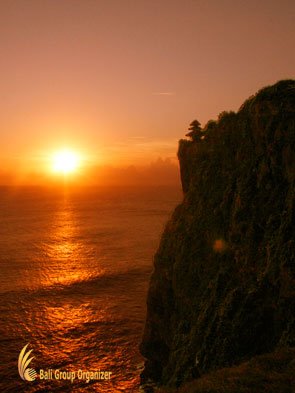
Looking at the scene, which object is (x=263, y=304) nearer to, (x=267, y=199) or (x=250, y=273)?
(x=250, y=273)

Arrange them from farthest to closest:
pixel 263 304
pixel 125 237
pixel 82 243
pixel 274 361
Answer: pixel 125 237, pixel 82 243, pixel 263 304, pixel 274 361

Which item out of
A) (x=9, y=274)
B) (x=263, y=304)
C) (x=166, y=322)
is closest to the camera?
(x=263, y=304)

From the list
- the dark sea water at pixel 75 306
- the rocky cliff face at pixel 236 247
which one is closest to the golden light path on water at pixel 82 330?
the dark sea water at pixel 75 306

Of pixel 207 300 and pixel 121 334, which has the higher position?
pixel 207 300

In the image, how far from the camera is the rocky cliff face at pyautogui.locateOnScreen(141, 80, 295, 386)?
14.5 meters

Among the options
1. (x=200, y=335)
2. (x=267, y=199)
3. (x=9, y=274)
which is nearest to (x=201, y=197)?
(x=267, y=199)

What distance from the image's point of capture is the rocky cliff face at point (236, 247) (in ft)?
47.5

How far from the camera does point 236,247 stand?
57.9 ft

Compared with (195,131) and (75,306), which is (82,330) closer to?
(75,306)

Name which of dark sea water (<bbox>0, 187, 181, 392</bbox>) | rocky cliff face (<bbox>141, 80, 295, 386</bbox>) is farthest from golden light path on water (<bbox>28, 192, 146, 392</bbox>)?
rocky cliff face (<bbox>141, 80, 295, 386</bbox>)

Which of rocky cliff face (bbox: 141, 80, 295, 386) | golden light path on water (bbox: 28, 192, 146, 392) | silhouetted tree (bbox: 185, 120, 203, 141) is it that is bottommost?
golden light path on water (bbox: 28, 192, 146, 392)

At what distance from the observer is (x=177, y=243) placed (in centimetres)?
2398

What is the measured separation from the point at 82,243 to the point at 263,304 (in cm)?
7869

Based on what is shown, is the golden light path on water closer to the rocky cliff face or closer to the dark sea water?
the dark sea water
